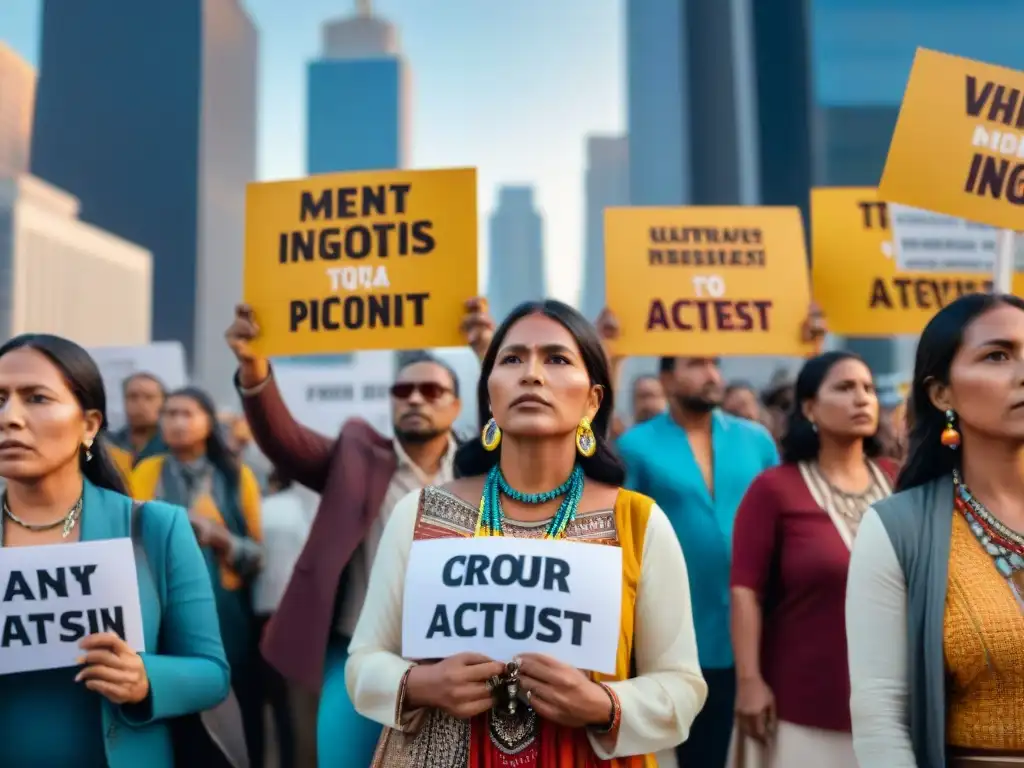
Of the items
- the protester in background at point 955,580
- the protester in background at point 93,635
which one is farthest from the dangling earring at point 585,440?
the protester in background at point 93,635

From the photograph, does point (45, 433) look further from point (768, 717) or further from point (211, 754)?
point (768, 717)

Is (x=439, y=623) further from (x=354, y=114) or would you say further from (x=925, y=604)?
(x=354, y=114)

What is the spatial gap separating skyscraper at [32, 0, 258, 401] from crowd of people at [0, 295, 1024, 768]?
107m

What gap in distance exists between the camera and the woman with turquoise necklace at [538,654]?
2.07 m

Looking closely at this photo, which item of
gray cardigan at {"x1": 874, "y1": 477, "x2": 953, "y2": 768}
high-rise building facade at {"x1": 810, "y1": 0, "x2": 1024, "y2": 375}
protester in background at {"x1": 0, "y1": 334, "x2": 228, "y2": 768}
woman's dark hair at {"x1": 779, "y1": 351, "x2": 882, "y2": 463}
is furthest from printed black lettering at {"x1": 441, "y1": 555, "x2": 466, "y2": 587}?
high-rise building facade at {"x1": 810, "y1": 0, "x2": 1024, "y2": 375}

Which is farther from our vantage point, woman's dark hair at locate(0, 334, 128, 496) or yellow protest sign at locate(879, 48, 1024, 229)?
yellow protest sign at locate(879, 48, 1024, 229)

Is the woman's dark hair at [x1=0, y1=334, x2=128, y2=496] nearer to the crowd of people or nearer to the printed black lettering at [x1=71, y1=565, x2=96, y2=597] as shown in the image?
the crowd of people

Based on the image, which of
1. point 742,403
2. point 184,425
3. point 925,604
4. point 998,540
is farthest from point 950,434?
point 742,403

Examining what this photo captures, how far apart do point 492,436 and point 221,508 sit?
3.23m

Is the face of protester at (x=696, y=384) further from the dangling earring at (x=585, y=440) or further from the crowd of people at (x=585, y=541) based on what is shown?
the dangling earring at (x=585, y=440)

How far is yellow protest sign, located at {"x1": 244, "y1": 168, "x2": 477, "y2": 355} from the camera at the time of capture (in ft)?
13.1

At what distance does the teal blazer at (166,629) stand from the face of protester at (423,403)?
132cm

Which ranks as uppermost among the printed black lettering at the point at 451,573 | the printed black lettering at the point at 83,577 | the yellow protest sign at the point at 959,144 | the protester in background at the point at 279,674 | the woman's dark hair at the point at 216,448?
the yellow protest sign at the point at 959,144

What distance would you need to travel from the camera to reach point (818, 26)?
41562 millimetres
